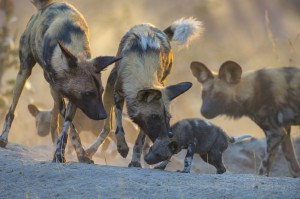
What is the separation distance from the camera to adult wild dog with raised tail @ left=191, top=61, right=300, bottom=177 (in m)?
5.92

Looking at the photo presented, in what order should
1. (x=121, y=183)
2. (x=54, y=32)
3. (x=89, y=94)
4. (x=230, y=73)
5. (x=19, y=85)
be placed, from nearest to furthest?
(x=121, y=183) → (x=89, y=94) → (x=54, y=32) → (x=19, y=85) → (x=230, y=73)

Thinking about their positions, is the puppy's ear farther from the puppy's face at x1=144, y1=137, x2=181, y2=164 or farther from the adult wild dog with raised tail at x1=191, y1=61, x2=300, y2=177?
the adult wild dog with raised tail at x1=191, y1=61, x2=300, y2=177

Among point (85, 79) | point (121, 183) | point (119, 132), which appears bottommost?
point (121, 183)

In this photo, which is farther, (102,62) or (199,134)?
(199,134)

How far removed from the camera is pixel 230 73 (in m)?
6.32

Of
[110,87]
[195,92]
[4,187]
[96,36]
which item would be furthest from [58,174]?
[96,36]

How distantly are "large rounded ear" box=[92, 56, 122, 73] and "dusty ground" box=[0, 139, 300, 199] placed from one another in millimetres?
717

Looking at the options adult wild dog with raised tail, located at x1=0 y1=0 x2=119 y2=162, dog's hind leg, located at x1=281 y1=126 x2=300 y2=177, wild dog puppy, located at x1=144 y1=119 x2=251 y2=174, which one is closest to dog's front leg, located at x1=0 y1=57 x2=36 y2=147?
adult wild dog with raised tail, located at x1=0 y1=0 x2=119 y2=162

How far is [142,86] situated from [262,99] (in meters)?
1.58

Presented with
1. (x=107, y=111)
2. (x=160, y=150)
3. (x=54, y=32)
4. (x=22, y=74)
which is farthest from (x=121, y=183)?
(x=22, y=74)

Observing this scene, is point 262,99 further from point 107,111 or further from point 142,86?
point 142,86

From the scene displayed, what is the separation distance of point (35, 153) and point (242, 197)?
2572mm

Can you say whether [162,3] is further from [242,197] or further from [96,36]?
[242,197]

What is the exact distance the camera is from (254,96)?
19.9 feet
